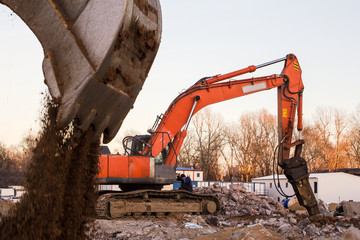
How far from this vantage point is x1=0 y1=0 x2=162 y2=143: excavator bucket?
9.61 feet

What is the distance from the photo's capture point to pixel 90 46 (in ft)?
9.68

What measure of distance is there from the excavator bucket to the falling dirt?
40 cm

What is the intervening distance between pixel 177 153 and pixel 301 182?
3.40m

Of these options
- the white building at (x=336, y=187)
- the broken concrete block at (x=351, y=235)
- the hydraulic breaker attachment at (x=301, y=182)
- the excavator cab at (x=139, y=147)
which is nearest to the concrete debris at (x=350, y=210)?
the hydraulic breaker attachment at (x=301, y=182)

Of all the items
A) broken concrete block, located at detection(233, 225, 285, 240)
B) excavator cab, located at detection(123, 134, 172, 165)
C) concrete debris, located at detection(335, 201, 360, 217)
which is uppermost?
excavator cab, located at detection(123, 134, 172, 165)

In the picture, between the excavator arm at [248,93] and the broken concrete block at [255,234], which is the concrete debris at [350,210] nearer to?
the excavator arm at [248,93]

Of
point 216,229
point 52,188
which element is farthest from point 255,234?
point 52,188

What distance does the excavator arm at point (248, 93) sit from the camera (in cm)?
1102

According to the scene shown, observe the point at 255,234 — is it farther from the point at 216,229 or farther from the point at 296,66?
the point at 296,66

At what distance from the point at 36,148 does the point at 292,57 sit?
10.1 meters

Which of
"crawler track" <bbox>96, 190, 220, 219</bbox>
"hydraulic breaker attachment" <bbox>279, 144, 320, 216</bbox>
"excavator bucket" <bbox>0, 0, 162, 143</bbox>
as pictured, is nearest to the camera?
"excavator bucket" <bbox>0, 0, 162, 143</bbox>

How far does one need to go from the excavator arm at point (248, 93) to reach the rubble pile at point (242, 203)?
384 centimetres

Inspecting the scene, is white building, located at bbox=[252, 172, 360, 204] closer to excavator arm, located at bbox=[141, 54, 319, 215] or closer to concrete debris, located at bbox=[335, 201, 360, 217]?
concrete debris, located at bbox=[335, 201, 360, 217]

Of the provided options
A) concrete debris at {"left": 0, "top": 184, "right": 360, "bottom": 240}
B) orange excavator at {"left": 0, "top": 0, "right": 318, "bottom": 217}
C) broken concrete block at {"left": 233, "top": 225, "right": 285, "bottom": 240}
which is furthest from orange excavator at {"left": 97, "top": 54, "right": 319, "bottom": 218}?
orange excavator at {"left": 0, "top": 0, "right": 318, "bottom": 217}
